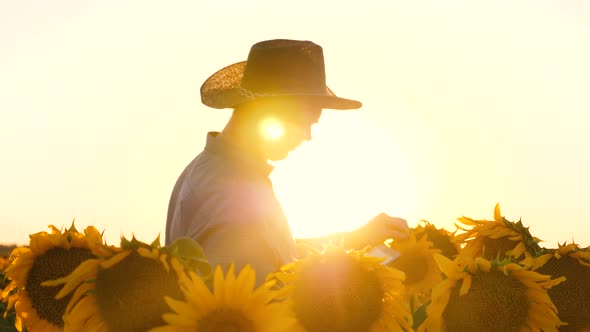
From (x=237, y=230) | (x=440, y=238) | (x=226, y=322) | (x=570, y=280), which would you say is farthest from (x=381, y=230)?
(x=226, y=322)

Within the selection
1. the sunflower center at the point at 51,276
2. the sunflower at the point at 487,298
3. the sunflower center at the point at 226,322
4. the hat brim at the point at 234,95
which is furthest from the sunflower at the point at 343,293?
the hat brim at the point at 234,95

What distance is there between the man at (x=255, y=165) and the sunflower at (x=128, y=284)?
141 cm

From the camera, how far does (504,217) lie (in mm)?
3338

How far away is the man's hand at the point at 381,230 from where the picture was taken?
3693 millimetres

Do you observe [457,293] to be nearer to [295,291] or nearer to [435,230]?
[295,291]

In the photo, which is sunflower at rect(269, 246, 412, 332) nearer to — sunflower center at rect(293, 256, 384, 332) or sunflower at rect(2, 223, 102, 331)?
sunflower center at rect(293, 256, 384, 332)

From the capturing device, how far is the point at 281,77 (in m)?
4.50

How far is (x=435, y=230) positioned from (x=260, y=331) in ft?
7.02

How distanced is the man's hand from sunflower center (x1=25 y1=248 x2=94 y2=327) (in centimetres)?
164

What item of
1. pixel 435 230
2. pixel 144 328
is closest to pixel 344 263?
pixel 144 328

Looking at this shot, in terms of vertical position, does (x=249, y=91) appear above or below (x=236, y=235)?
above

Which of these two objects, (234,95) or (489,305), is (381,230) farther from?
(234,95)

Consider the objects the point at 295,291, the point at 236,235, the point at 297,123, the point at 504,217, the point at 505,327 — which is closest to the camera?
the point at 295,291

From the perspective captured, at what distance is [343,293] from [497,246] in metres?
1.12
